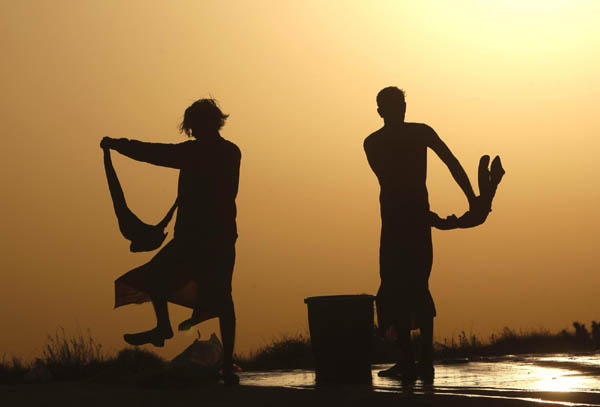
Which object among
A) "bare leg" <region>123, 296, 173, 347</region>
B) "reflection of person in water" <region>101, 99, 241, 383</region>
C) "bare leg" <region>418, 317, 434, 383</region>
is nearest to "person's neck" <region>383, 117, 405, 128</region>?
"reflection of person in water" <region>101, 99, 241, 383</region>

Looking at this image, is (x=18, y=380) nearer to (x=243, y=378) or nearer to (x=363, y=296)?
(x=243, y=378)

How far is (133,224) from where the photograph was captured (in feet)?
32.6

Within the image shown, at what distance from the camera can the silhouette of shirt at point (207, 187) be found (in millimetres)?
9688

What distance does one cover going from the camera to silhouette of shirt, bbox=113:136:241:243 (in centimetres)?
969

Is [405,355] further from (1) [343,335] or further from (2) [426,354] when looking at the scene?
(1) [343,335]

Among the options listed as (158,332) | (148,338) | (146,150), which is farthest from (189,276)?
(146,150)

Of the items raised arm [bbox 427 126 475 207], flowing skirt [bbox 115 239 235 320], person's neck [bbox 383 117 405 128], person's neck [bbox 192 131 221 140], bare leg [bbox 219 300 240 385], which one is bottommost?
bare leg [bbox 219 300 240 385]

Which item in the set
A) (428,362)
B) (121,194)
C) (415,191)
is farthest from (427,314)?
(121,194)

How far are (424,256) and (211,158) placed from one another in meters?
2.35

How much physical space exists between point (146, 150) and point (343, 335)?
8.81 ft

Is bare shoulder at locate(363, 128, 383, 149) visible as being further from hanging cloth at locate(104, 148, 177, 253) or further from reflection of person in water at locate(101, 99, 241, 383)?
hanging cloth at locate(104, 148, 177, 253)

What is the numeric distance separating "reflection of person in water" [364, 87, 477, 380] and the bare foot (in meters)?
2.29

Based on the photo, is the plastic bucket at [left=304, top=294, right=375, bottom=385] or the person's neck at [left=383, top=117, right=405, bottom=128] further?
the person's neck at [left=383, top=117, right=405, bottom=128]

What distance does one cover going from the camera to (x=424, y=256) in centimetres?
995
